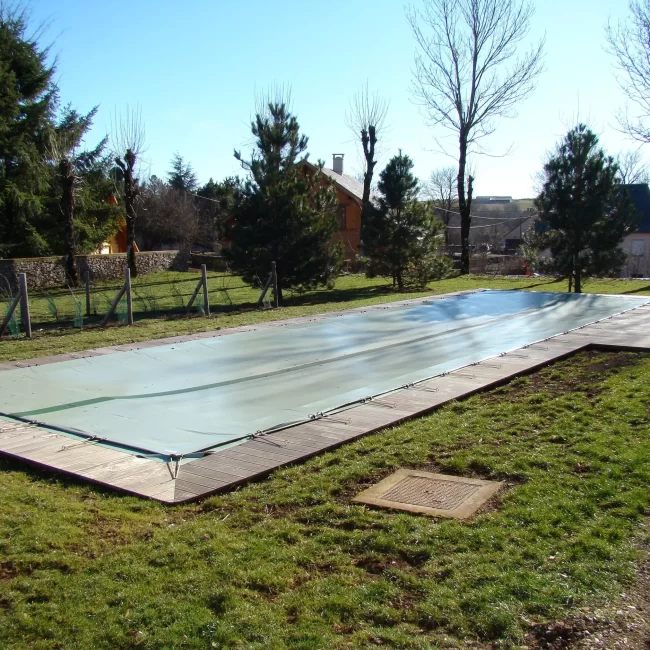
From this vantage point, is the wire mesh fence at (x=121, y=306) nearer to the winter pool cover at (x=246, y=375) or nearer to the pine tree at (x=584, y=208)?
the winter pool cover at (x=246, y=375)

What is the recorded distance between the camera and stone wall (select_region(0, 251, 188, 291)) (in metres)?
21.5

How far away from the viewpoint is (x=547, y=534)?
343 cm

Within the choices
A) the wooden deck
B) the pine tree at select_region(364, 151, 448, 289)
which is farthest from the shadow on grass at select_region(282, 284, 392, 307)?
the wooden deck

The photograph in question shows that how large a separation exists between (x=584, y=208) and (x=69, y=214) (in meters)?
15.8

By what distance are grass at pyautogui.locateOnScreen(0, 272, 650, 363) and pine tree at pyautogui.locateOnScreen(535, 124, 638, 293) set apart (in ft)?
3.56

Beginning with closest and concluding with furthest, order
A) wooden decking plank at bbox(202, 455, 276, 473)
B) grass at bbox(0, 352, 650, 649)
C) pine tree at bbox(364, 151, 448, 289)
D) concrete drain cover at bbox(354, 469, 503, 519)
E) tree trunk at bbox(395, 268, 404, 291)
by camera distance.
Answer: grass at bbox(0, 352, 650, 649), concrete drain cover at bbox(354, 469, 503, 519), wooden decking plank at bbox(202, 455, 276, 473), pine tree at bbox(364, 151, 448, 289), tree trunk at bbox(395, 268, 404, 291)

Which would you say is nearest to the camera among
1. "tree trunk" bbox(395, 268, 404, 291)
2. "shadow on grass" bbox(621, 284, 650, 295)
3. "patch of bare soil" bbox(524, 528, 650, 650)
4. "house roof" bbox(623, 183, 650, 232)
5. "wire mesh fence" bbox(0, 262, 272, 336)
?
"patch of bare soil" bbox(524, 528, 650, 650)

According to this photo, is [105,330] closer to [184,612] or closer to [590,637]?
[184,612]

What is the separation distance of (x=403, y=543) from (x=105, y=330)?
8876 millimetres

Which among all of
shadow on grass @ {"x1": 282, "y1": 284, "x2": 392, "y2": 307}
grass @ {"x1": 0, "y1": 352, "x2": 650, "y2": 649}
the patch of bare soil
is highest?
shadow on grass @ {"x1": 282, "y1": 284, "x2": 392, "y2": 307}

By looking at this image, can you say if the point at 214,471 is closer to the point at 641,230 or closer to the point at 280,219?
the point at 280,219

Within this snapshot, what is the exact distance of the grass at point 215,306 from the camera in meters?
9.93

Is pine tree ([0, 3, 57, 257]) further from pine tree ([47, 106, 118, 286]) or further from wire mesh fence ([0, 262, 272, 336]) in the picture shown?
wire mesh fence ([0, 262, 272, 336])

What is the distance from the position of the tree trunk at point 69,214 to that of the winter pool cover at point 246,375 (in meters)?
13.8
